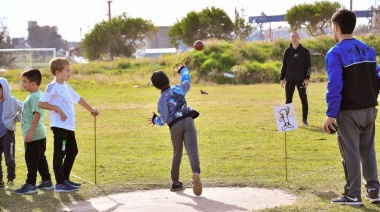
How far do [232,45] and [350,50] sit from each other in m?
37.8

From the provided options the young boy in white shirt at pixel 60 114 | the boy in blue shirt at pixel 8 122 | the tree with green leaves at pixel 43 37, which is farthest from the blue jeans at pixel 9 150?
the tree with green leaves at pixel 43 37

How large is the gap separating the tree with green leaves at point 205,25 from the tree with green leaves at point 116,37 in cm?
607

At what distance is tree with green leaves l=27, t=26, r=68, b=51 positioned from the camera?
12646cm

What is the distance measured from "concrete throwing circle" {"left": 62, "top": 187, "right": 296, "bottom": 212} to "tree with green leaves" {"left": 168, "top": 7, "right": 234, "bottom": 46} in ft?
→ 185

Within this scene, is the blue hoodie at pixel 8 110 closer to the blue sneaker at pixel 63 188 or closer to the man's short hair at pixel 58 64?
the man's short hair at pixel 58 64

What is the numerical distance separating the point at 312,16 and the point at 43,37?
73108 mm

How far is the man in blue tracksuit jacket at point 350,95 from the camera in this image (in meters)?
7.03

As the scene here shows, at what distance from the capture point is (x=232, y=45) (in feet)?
147

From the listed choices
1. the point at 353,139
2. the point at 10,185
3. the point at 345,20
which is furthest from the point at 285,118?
the point at 10,185

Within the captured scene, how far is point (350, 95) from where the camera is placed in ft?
23.3

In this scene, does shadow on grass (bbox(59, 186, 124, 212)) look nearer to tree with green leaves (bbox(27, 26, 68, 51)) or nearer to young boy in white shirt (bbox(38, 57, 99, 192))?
young boy in white shirt (bbox(38, 57, 99, 192))

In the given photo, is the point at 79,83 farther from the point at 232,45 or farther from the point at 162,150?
the point at 162,150

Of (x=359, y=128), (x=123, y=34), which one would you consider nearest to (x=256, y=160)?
(x=359, y=128)

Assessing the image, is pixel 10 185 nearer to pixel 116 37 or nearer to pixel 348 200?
pixel 348 200
